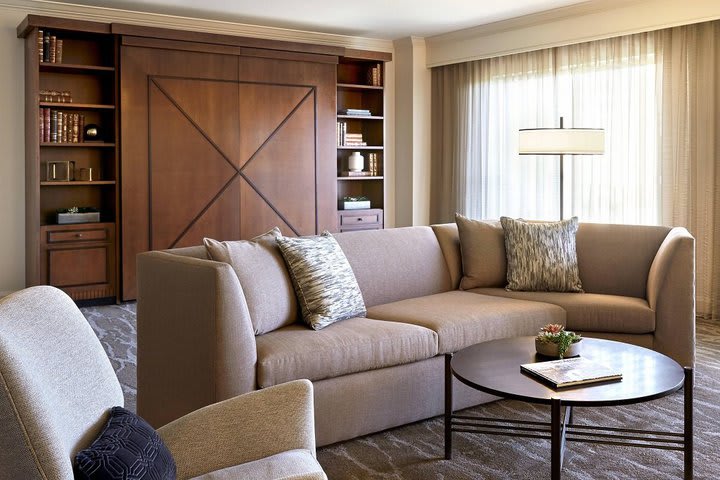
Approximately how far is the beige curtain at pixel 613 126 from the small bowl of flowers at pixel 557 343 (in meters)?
3.24

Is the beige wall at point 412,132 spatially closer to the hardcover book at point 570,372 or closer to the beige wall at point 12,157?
the beige wall at point 12,157

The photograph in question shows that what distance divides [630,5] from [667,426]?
387 centimetres

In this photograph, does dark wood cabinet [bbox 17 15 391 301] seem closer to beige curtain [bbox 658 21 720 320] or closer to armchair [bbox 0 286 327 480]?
beige curtain [bbox 658 21 720 320]

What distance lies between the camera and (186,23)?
7023 millimetres

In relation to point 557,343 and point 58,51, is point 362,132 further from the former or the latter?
point 557,343

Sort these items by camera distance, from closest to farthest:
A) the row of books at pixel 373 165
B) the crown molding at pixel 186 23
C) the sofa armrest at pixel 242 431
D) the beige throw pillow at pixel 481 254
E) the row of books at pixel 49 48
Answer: the sofa armrest at pixel 242 431 → the beige throw pillow at pixel 481 254 → the row of books at pixel 49 48 → the crown molding at pixel 186 23 → the row of books at pixel 373 165

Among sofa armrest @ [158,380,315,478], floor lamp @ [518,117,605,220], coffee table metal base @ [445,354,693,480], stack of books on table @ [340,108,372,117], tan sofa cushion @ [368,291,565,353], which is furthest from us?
stack of books on table @ [340,108,372,117]

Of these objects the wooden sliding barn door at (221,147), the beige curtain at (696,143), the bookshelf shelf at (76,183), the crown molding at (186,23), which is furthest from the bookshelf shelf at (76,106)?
the beige curtain at (696,143)

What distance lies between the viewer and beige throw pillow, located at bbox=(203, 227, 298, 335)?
10.6 feet

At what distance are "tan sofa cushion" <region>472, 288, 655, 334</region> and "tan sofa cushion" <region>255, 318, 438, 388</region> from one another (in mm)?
979

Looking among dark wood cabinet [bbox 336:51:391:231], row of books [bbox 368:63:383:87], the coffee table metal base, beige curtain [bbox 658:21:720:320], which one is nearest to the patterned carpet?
the coffee table metal base

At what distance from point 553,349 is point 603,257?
1548 mm

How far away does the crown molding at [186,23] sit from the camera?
6328 mm

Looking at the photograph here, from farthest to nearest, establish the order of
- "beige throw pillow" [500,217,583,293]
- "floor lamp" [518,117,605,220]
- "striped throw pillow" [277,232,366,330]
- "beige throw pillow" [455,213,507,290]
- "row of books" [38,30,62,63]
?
"row of books" [38,30,62,63] → "floor lamp" [518,117,605,220] → "beige throw pillow" [455,213,507,290] → "beige throw pillow" [500,217,583,293] → "striped throw pillow" [277,232,366,330]
